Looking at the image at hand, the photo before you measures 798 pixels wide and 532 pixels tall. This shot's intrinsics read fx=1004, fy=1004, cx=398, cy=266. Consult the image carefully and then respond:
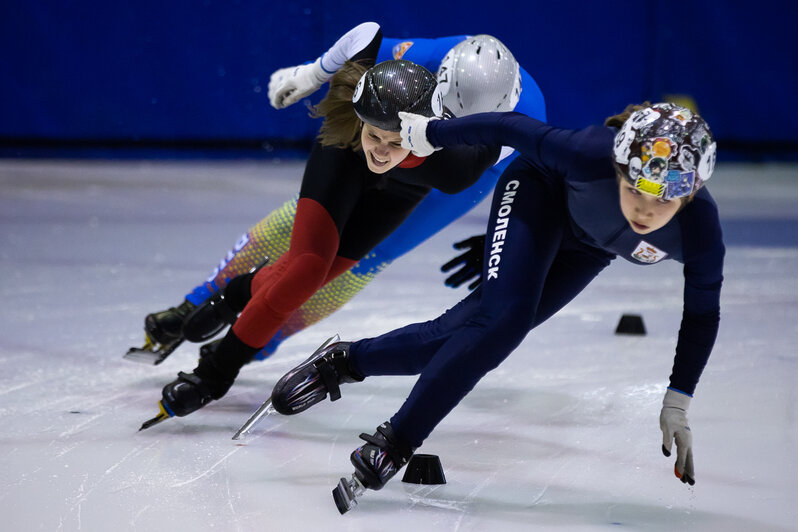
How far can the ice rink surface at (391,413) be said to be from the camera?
240cm

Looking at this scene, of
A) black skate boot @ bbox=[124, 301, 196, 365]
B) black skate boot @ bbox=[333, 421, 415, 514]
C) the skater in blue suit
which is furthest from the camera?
black skate boot @ bbox=[124, 301, 196, 365]

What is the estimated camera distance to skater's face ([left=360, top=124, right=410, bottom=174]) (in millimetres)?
2756

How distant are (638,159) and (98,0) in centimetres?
937

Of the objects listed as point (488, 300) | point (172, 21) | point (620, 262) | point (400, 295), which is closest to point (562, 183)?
point (488, 300)

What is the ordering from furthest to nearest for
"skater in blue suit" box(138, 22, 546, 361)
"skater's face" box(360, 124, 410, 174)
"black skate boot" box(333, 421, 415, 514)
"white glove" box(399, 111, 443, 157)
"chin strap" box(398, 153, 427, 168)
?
"skater in blue suit" box(138, 22, 546, 361) → "chin strap" box(398, 153, 427, 168) → "skater's face" box(360, 124, 410, 174) → "white glove" box(399, 111, 443, 157) → "black skate boot" box(333, 421, 415, 514)

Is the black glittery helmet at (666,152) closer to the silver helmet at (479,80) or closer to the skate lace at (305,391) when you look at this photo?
the silver helmet at (479,80)

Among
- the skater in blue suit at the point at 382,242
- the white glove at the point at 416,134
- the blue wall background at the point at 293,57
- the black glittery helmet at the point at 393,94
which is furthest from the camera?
the blue wall background at the point at 293,57

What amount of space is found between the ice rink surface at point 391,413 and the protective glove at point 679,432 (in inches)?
4.5

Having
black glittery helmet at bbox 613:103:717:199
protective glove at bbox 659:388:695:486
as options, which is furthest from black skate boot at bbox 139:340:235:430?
black glittery helmet at bbox 613:103:717:199

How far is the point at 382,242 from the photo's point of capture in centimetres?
360

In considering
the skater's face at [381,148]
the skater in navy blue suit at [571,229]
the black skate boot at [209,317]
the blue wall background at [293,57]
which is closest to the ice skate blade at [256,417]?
the black skate boot at [209,317]

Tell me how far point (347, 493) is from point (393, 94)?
1.03 m

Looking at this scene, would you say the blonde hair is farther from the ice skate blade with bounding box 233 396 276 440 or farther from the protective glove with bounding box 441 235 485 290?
the ice skate blade with bounding box 233 396 276 440

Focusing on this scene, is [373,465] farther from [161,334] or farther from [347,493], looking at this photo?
[161,334]
